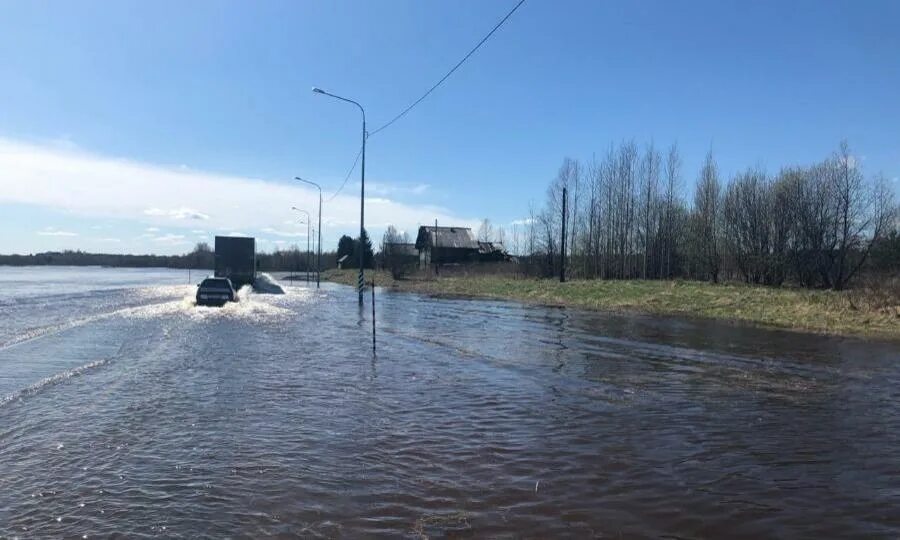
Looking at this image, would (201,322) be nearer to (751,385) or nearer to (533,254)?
(751,385)

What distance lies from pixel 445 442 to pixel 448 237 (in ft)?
290

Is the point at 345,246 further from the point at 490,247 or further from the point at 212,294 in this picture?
the point at 212,294

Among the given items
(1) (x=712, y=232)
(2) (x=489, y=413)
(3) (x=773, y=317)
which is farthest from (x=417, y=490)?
(1) (x=712, y=232)

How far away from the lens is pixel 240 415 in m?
9.05

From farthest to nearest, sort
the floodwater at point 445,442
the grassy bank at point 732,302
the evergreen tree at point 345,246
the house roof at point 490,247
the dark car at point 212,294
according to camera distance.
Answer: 1. the evergreen tree at point 345,246
2. the house roof at point 490,247
3. the dark car at point 212,294
4. the grassy bank at point 732,302
5. the floodwater at point 445,442

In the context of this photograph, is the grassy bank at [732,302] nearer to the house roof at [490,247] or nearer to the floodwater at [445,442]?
the floodwater at [445,442]

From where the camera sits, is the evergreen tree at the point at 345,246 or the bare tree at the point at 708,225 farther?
the evergreen tree at the point at 345,246

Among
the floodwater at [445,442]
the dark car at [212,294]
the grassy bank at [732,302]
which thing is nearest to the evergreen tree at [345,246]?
the grassy bank at [732,302]

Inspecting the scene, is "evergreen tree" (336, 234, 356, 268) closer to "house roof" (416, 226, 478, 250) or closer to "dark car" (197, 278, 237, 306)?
"house roof" (416, 226, 478, 250)

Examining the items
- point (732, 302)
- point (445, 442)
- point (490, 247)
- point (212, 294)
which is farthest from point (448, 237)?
point (445, 442)

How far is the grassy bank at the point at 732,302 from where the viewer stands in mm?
22797

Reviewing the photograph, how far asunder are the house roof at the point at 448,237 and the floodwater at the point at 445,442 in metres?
77.7

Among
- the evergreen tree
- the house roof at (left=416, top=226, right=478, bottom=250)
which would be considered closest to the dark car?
the house roof at (left=416, top=226, right=478, bottom=250)

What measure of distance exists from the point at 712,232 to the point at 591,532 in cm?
5049
